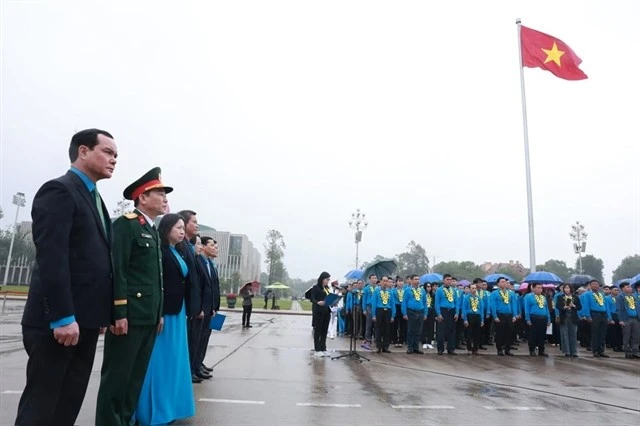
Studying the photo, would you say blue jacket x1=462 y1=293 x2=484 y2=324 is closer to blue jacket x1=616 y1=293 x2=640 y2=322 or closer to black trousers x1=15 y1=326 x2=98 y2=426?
blue jacket x1=616 y1=293 x2=640 y2=322

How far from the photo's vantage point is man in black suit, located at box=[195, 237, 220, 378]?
19.3ft

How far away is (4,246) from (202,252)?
247 feet

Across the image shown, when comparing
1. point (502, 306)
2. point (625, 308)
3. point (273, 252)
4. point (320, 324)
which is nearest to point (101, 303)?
point (320, 324)

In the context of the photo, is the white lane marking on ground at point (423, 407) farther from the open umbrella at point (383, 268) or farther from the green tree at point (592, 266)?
the green tree at point (592, 266)

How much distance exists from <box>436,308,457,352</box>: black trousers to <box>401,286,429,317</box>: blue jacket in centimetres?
57

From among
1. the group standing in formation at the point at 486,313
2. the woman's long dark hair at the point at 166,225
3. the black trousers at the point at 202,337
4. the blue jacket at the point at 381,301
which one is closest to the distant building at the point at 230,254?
the group standing in formation at the point at 486,313

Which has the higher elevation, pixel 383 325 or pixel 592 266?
pixel 592 266

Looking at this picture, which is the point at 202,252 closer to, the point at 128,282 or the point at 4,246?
the point at 128,282

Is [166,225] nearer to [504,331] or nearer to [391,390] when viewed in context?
[391,390]

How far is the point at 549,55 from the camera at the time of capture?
16469mm

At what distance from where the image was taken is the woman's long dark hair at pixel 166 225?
4316 mm

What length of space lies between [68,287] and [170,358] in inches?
76.6

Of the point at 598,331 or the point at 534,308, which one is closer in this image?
the point at 534,308

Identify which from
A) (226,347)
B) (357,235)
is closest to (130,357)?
(226,347)
